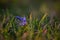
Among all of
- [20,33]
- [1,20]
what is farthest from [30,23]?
[1,20]

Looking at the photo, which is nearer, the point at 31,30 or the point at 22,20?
the point at 31,30

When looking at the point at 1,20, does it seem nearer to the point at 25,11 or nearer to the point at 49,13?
the point at 25,11

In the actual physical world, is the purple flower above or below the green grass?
above

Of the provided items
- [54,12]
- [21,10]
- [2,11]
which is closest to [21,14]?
[21,10]

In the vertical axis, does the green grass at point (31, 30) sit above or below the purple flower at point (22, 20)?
below

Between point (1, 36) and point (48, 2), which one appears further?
point (48, 2)

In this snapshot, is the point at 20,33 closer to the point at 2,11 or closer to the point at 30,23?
the point at 30,23

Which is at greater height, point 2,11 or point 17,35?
point 2,11
